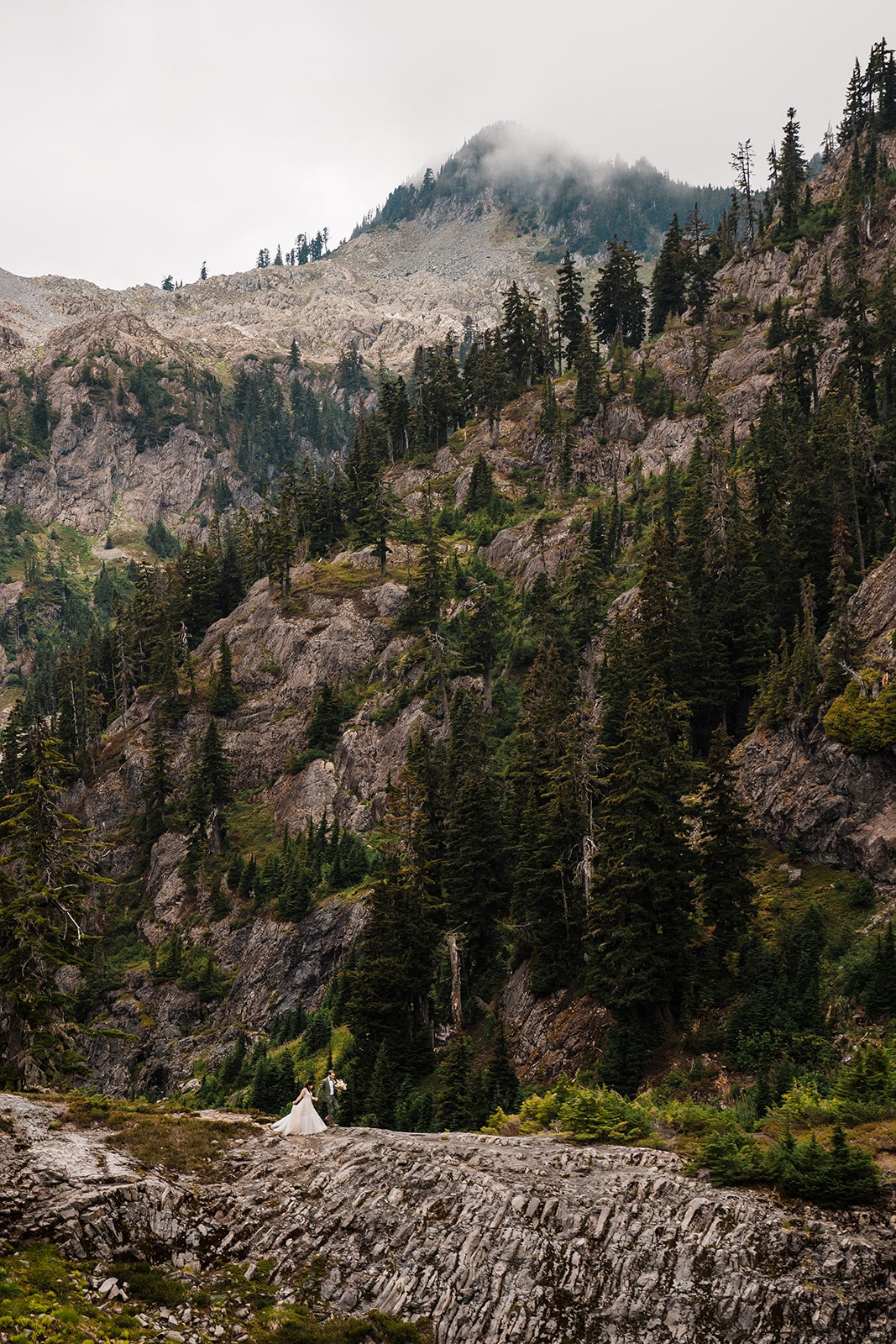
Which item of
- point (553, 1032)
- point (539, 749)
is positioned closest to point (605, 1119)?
point (553, 1032)

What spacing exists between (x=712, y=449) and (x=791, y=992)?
58.0 metres

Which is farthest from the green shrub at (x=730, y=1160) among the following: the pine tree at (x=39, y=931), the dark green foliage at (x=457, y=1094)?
the pine tree at (x=39, y=931)

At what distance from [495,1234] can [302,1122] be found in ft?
23.5

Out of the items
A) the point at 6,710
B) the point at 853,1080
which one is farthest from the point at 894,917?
the point at 6,710

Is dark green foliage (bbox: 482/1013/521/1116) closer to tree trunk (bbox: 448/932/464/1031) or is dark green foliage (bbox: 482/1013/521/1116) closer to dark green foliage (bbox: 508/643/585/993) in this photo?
dark green foliage (bbox: 508/643/585/993)

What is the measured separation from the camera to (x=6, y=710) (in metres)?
171

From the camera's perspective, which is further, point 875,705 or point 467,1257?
point 875,705

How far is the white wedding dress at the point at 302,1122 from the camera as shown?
23.1 meters

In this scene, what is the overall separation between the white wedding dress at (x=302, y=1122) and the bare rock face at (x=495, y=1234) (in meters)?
1.94

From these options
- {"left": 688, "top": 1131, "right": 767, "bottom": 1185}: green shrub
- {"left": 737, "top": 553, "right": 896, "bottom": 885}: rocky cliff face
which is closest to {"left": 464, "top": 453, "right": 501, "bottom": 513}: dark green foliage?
{"left": 737, "top": 553, "right": 896, "bottom": 885}: rocky cliff face

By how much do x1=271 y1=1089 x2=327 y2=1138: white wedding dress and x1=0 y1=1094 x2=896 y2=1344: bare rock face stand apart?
194 centimetres

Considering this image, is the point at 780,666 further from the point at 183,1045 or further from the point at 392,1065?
the point at 183,1045

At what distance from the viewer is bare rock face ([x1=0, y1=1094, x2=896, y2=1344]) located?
15.3 m

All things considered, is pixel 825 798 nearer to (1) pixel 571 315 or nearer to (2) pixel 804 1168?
(2) pixel 804 1168
